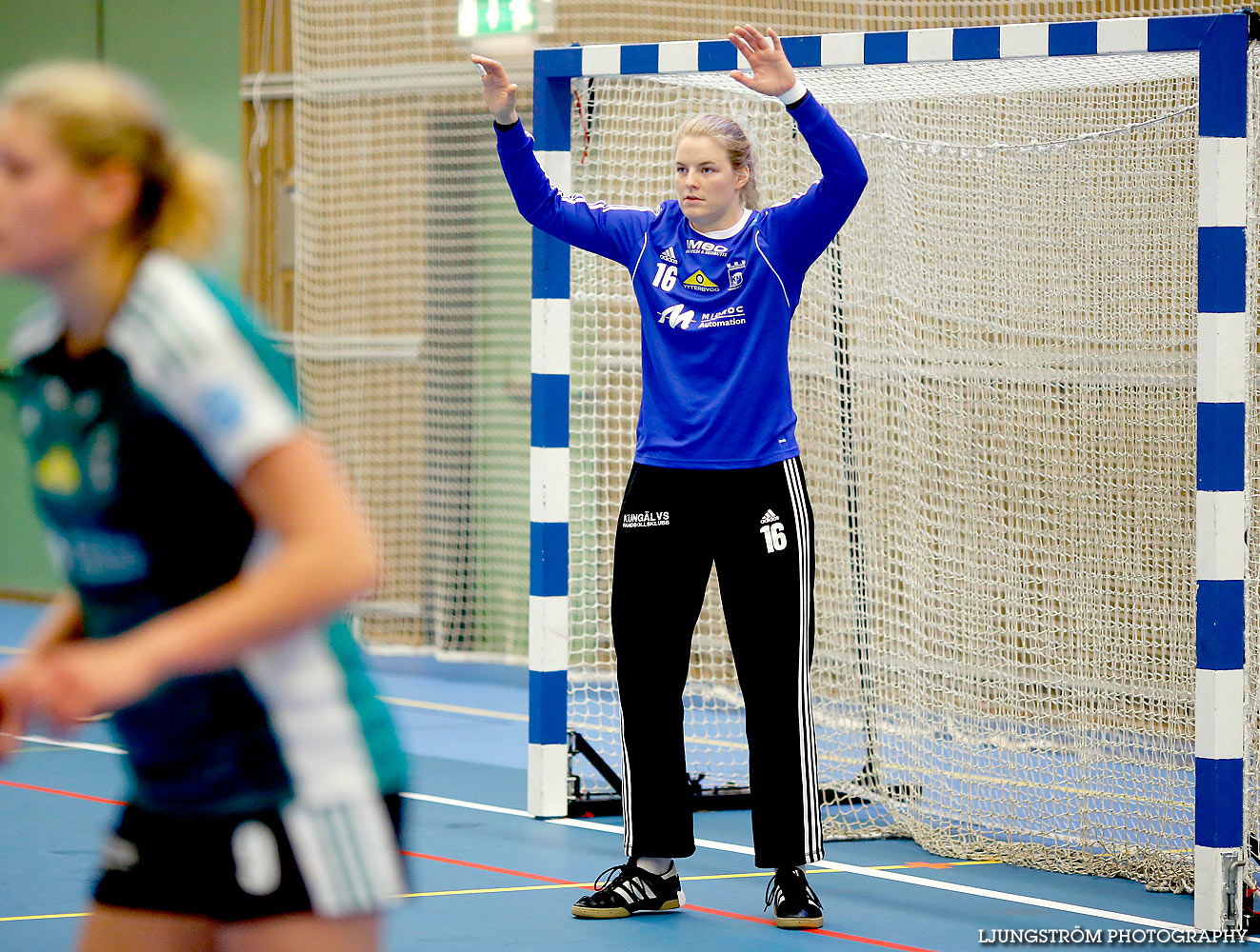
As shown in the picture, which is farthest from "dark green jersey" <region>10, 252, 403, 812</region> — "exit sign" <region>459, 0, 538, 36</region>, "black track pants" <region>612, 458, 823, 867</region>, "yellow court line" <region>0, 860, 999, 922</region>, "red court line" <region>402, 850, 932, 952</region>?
"exit sign" <region>459, 0, 538, 36</region>

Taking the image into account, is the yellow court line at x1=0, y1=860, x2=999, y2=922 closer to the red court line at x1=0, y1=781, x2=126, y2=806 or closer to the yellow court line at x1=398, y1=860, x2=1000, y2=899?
the yellow court line at x1=398, y1=860, x2=1000, y2=899

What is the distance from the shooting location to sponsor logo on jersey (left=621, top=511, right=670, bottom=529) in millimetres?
4043

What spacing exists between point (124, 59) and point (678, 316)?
8.05 meters

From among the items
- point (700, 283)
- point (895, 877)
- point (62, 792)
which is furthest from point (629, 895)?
point (62, 792)

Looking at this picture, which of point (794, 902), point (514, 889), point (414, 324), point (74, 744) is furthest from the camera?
point (414, 324)

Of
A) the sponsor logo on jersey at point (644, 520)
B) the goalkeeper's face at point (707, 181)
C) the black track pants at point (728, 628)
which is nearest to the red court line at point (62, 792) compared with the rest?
the black track pants at point (728, 628)

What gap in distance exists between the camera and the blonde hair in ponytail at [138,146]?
150 cm

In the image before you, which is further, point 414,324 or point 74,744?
point 414,324

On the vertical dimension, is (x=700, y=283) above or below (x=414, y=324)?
below

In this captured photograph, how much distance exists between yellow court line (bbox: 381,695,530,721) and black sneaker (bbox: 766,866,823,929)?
3.47 metres

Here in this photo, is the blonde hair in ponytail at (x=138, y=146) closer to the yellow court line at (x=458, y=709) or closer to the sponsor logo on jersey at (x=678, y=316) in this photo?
the sponsor logo on jersey at (x=678, y=316)

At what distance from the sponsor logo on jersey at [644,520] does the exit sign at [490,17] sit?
15.0 ft

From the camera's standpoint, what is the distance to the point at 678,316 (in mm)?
4074

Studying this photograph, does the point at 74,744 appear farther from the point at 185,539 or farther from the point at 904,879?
the point at 185,539
